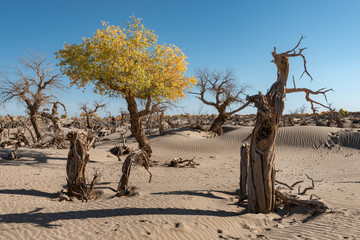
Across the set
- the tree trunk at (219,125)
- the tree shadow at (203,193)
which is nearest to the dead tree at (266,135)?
the tree shadow at (203,193)

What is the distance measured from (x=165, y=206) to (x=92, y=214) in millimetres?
1672

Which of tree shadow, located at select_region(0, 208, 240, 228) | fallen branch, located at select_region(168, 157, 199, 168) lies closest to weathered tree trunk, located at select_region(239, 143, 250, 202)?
tree shadow, located at select_region(0, 208, 240, 228)

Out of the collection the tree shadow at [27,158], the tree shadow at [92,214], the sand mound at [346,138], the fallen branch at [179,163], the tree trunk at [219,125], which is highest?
the tree trunk at [219,125]

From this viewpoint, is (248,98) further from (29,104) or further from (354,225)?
(29,104)

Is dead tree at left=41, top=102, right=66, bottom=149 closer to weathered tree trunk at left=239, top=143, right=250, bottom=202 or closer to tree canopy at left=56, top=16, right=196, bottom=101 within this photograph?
tree canopy at left=56, top=16, right=196, bottom=101

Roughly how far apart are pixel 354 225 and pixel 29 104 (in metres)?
19.0

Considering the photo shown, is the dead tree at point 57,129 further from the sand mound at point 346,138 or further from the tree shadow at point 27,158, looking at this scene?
the sand mound at point 346,138

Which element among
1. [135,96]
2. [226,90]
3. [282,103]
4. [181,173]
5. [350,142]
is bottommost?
[181,173]

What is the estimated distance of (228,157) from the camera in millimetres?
16234

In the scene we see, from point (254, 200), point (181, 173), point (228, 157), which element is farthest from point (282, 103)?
point (228, 157)

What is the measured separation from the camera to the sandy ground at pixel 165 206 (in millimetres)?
5180

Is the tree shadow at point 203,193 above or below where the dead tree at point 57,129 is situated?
below

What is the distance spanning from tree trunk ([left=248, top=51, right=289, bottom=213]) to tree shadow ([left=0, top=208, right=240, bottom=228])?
2.34 ft

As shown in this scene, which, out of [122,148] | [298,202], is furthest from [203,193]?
[122,148]
